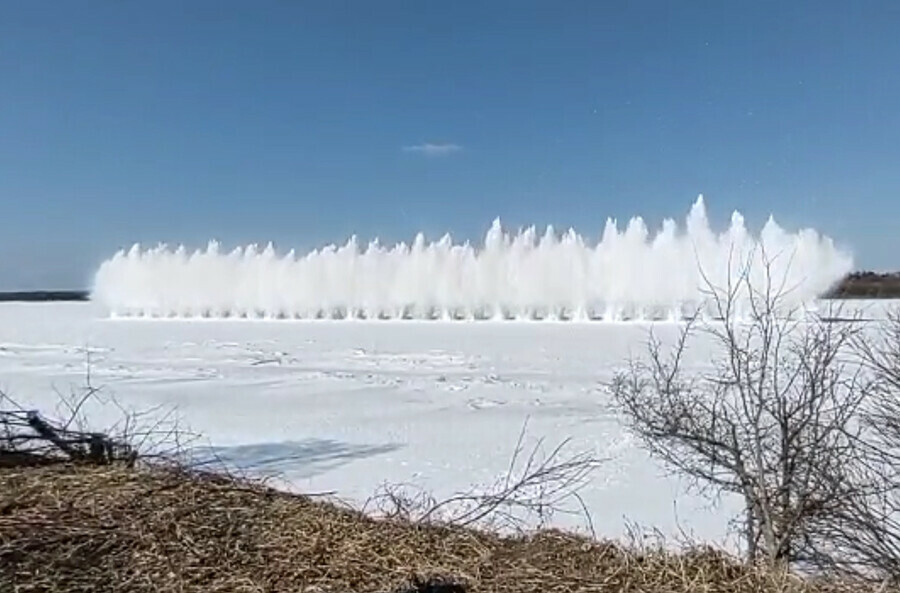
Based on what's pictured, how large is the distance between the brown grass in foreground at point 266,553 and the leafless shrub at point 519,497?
0.69m

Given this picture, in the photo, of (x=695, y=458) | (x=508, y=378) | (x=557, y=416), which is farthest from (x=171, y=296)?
(x=695, y=458)

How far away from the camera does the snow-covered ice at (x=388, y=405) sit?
8.02 m

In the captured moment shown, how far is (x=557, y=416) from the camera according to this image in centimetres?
1172

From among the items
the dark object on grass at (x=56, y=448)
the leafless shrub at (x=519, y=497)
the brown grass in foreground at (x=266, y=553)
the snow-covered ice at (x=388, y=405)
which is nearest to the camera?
the brown grass in foreground at (x=266, y=553)

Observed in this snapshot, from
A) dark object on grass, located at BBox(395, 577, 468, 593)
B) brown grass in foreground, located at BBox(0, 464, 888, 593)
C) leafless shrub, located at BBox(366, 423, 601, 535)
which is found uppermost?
brown grass in foreground, located at BBox(0, 464, 888, 593)

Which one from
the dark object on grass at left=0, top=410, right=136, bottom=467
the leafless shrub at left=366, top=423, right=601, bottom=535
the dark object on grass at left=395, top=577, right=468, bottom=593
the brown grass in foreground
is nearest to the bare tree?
the leafless shrub at left=366, top=423, right=601, bottom=535

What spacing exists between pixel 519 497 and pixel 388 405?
→ 6541 millimetres

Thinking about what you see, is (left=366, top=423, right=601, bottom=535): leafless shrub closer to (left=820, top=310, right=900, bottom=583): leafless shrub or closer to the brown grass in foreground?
the brown grass in foreground

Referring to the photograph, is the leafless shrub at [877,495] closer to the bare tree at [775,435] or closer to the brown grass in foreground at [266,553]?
the bare tree at [775,435]

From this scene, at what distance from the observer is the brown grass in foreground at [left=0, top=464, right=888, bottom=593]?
2.72m

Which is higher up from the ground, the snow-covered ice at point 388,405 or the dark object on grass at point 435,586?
the dark object on grass at point 435,586

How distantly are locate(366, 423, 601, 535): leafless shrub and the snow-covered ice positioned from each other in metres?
0.20

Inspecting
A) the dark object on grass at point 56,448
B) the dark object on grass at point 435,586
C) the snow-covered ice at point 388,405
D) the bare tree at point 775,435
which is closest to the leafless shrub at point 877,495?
the bare tree at point 775,435

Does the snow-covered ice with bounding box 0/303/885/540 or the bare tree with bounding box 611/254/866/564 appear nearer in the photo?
the bare tree with bounding box 611/254/866/564
